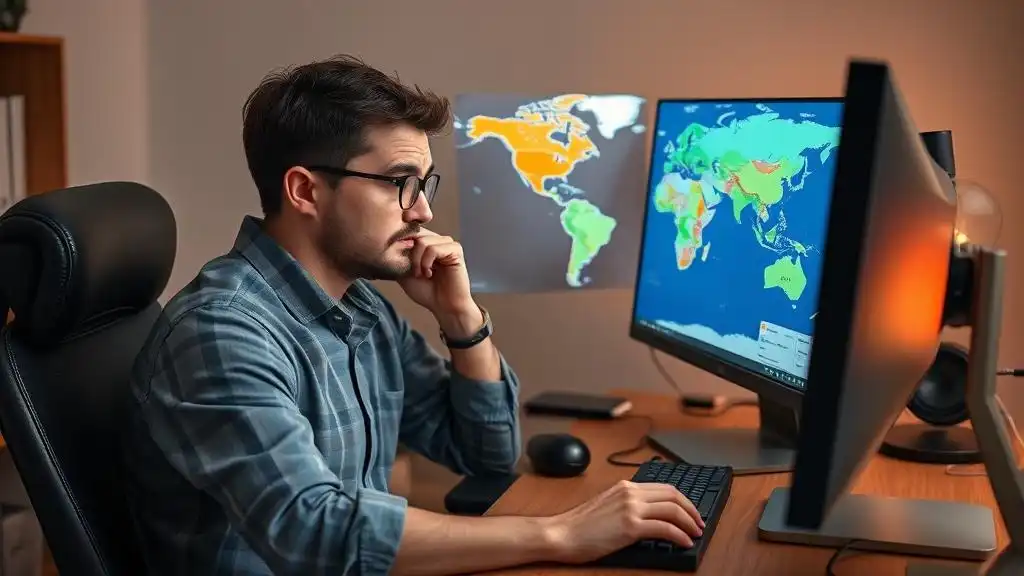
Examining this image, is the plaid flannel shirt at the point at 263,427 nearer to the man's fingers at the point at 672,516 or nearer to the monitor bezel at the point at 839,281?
the man's fingers at the point at 672,516

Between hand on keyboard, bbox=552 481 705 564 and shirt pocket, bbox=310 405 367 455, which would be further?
shirt pocket, bbox=310 405 367 455

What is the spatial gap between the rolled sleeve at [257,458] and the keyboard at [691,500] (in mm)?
245

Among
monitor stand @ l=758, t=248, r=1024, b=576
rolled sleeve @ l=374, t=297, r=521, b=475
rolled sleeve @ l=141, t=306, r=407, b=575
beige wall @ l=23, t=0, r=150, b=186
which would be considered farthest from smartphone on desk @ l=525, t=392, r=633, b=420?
beige wall @ l=23, t=0, r=150, b=186

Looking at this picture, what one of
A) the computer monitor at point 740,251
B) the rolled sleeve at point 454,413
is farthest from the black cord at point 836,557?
the rolled sleeve at point 454,413

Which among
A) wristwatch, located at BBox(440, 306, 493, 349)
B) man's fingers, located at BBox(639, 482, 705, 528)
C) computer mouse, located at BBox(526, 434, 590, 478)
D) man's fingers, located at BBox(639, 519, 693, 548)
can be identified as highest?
wristwatch, located at BBox(440, 306, 493, 349)

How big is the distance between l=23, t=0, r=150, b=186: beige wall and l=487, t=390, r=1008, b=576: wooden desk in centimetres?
116

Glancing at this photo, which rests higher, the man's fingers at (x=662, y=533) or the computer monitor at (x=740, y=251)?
the computer monitor at (x=740, y=251)

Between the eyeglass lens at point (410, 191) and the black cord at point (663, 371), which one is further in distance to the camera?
the black cord at point (663, 371)

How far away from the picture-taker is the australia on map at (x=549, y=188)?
81.5 inches

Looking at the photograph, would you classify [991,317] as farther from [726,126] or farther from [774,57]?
[774,57]

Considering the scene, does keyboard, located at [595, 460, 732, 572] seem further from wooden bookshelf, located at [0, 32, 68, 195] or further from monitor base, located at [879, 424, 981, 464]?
wooden bookshelf, located at [0, 32, 68, 195]

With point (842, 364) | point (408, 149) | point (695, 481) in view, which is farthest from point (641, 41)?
point (842, 364)

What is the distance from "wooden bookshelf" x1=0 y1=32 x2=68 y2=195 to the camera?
92.2 inches

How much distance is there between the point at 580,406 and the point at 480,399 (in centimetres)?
35
